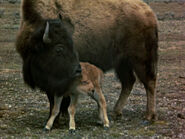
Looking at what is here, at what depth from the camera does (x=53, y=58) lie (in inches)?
354

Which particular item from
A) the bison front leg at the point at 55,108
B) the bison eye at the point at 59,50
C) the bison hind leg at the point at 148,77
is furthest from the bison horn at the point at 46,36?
the bison hind leg at the point at 148,77

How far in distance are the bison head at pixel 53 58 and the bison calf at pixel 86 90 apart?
0.59ft

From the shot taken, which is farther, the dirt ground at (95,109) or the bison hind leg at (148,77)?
the bison hind leg at (148,77)

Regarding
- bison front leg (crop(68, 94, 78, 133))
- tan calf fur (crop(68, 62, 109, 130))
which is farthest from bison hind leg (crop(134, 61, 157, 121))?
bison front leg (crop(68, 94, 78, 133))

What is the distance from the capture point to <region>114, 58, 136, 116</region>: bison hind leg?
10.5 m

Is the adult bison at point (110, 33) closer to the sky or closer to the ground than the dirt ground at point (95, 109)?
closer to the sky

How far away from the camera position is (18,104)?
1136cm

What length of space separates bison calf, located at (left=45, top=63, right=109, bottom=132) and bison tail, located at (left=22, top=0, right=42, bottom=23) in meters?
1.27

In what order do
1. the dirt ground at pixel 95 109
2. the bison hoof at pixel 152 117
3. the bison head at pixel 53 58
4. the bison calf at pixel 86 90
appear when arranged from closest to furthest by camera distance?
the dirt ground at pixel 95 109 < the bison head at pixel 53 58 < the bison calf at pixel 86 90 < the bison hoof at pixel 152 117

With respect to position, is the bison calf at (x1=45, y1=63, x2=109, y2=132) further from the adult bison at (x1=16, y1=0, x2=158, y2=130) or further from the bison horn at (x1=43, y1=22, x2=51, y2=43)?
the bison horn at (x1=43, y1=22, x2=51, y2=43)

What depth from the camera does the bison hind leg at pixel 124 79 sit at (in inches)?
414

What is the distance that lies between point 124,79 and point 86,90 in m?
2.09

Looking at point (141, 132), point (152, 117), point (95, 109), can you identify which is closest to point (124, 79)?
point (95, 109)

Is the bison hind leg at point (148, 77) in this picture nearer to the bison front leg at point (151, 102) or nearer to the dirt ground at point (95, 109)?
the bison front leg at point (151, 102)
